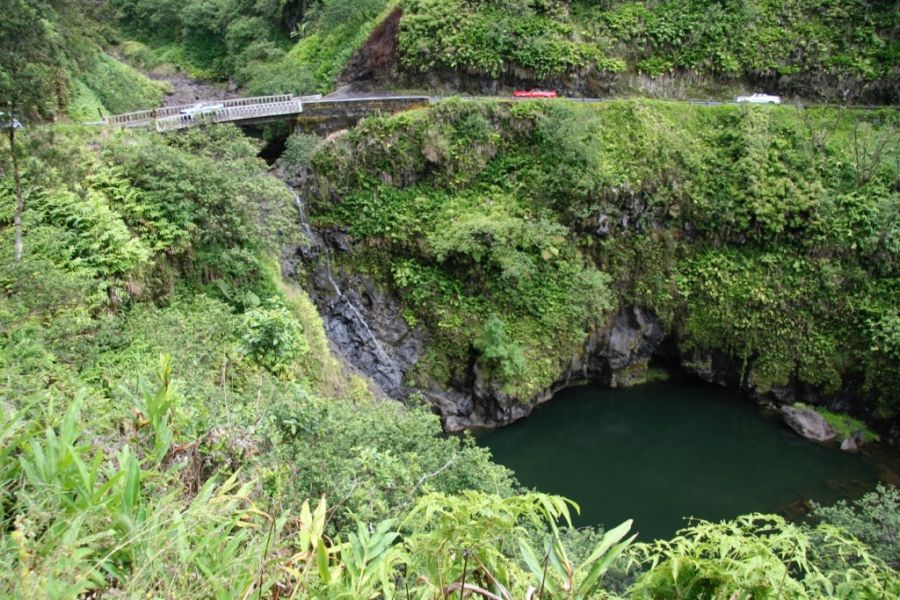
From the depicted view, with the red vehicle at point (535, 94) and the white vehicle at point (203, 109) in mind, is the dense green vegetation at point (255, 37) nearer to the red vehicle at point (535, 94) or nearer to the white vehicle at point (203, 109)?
the white vehicle at point (203, 109)

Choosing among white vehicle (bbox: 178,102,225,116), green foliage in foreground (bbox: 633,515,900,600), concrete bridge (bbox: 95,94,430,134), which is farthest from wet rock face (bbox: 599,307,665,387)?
green foliage in foreground (bbox: 633,515,900,600)

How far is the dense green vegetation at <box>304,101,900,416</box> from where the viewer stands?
54.9 feet

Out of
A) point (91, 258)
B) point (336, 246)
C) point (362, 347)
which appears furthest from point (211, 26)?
point (91, 258)

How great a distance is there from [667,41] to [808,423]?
14610 mm

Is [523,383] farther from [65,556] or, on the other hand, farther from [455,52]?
[65,556]

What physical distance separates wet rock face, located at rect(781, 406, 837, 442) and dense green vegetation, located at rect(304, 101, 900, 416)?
38.3 inches

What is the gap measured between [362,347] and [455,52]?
38.9 ft

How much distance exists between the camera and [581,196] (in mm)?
17422

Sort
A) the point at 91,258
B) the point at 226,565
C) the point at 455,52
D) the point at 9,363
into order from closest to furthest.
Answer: the point at 226,565 → the point at 9,363 → the point at 91,258 → the point at 455,52

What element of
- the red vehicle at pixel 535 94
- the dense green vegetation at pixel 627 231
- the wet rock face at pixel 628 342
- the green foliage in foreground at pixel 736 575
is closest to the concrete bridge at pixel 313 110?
the dense green vegetation at pixel 627 231

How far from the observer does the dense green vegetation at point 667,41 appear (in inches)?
814

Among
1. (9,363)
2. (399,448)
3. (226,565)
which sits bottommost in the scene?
(399,448)

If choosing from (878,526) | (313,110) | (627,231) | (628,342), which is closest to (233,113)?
(313,110)

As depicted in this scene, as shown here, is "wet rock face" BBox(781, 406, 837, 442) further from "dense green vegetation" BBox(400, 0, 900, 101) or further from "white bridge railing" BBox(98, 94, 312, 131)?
"white bridge railing" BBox(98, 94, 312, 131)
